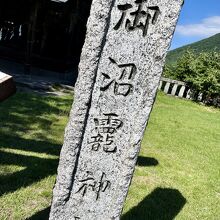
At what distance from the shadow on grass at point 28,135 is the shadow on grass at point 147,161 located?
5.24 feet

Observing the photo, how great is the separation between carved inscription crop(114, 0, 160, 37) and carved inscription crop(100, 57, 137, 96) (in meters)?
0.37

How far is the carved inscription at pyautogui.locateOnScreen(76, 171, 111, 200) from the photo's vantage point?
13.7ft

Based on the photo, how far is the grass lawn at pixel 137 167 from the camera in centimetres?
560

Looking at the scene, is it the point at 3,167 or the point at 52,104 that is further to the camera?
the point at 52,104

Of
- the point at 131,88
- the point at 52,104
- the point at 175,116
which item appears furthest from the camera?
the point at 175,116

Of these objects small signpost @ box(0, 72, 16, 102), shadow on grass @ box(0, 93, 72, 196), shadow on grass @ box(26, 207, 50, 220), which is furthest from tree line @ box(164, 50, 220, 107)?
small signpost @ box(0, 72, 16, 102)

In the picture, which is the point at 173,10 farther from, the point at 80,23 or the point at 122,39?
the point at 80,23

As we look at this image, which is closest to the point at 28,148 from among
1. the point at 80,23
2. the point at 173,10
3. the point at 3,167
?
the point at 3,167

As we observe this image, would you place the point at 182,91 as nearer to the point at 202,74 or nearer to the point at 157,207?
the point at 202,74

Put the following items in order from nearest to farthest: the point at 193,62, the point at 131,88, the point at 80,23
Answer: the point at 131,88, the point at 80,23, the point at 193,62

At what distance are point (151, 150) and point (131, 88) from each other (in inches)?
203

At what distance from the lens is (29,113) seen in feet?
30.7

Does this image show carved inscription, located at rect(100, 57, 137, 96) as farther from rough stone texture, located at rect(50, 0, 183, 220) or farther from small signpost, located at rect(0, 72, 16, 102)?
small signpost, located at rect(0, 72, 16, 102)

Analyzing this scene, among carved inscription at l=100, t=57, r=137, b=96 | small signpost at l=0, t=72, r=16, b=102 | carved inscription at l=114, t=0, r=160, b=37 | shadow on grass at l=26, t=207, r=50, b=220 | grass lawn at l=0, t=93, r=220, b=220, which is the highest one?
carved inscription at l=114, t=0, r=160, b=37
